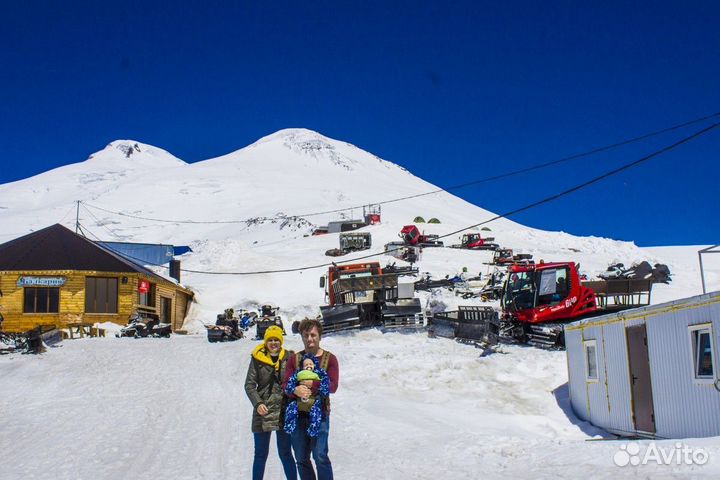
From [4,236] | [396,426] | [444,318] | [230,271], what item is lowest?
[396,426]

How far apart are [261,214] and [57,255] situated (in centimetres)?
6986

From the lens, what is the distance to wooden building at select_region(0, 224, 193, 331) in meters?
29.3

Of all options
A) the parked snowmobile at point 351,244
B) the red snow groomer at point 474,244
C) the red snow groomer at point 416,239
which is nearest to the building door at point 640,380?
the red snow groomer at point 416,239

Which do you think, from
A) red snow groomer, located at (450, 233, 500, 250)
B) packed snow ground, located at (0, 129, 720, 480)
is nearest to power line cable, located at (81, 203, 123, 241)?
red snow groomer, located at (450, 233, 500, 250)

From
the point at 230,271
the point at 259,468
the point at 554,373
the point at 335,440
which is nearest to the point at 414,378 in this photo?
the point at 554,373

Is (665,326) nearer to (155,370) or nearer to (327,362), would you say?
(327,362)

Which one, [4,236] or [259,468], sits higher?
[4,236]

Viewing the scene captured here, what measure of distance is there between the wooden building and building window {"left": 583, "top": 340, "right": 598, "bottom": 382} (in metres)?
22.3

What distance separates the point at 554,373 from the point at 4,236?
9017cm

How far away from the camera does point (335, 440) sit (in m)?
10.4

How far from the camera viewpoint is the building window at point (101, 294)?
98.2ft

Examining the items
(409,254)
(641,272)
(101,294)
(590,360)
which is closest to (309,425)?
(590,360)

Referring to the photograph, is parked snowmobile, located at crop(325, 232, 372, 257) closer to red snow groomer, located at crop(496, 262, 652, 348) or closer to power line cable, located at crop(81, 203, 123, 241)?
red snow groomer, located at crop(496, 262, 652, 348)
